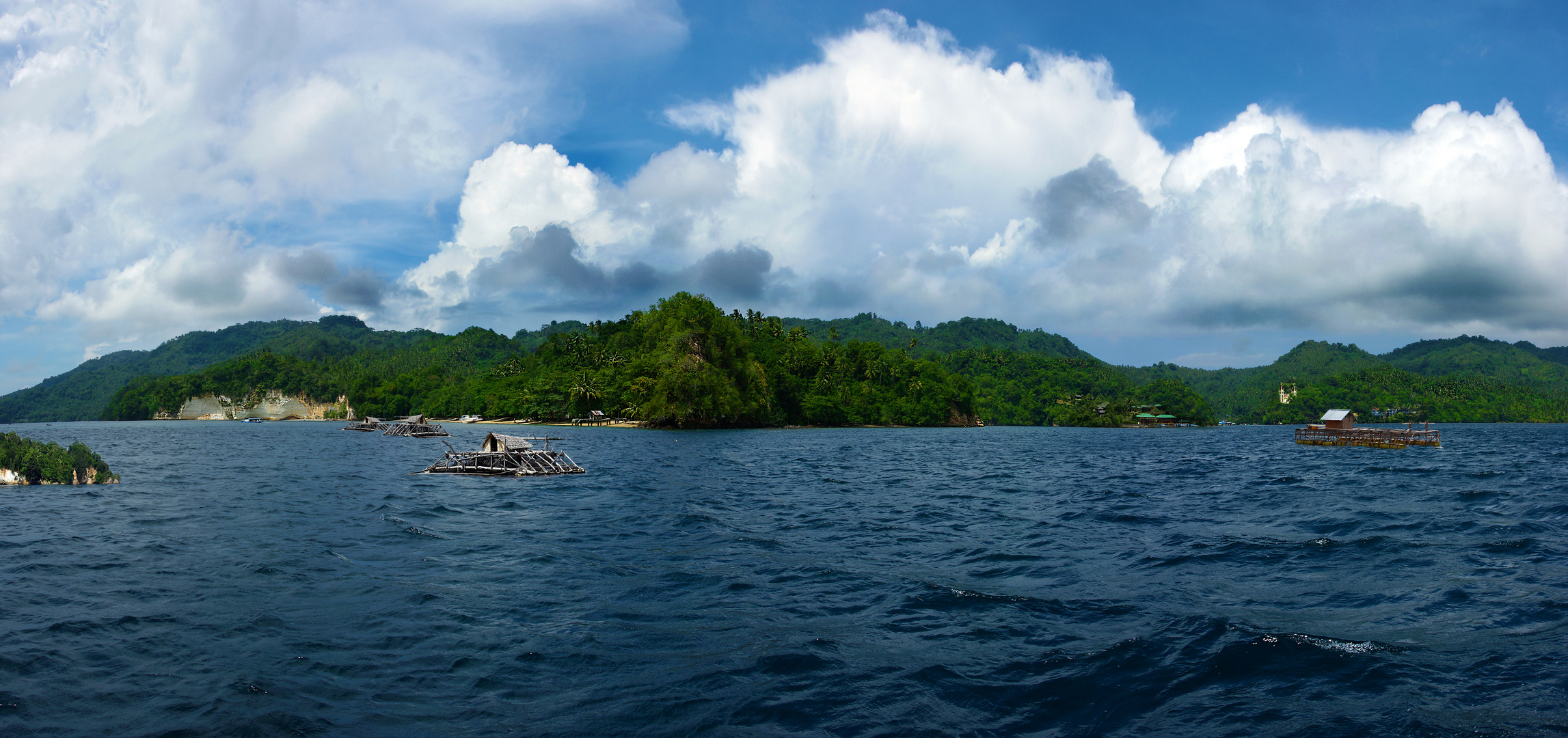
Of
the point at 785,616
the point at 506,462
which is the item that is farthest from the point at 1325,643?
the point at 506,462

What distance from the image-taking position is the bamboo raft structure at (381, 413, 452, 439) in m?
101

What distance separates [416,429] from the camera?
102375 millimetres

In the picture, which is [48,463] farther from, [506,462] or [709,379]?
[709,379]

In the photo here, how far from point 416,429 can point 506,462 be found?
6831cm

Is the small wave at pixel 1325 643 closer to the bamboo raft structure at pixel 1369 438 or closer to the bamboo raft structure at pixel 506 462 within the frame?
the bamboo raft structure at pixel 506 462

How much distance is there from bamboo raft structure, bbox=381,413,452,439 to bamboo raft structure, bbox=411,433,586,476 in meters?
59.4

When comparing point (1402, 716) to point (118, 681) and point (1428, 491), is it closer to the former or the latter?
point (118, 681)

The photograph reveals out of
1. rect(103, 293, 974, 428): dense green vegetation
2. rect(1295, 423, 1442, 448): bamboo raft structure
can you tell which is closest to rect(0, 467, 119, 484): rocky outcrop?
rect(103, 293, 974, 428): dense green vegetation

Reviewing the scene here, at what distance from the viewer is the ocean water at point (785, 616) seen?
930 centimetres

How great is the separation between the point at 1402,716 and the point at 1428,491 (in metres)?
31.7

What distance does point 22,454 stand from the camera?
3266 cm

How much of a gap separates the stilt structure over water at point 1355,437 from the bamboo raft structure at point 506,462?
7535cm

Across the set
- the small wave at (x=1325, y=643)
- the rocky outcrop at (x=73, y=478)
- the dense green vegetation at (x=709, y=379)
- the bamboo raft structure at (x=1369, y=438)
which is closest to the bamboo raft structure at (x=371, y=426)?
the dense green vegetation at (x=709, y=379)

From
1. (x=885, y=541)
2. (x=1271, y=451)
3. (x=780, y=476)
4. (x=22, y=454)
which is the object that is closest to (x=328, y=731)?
(x=885, y=541)
